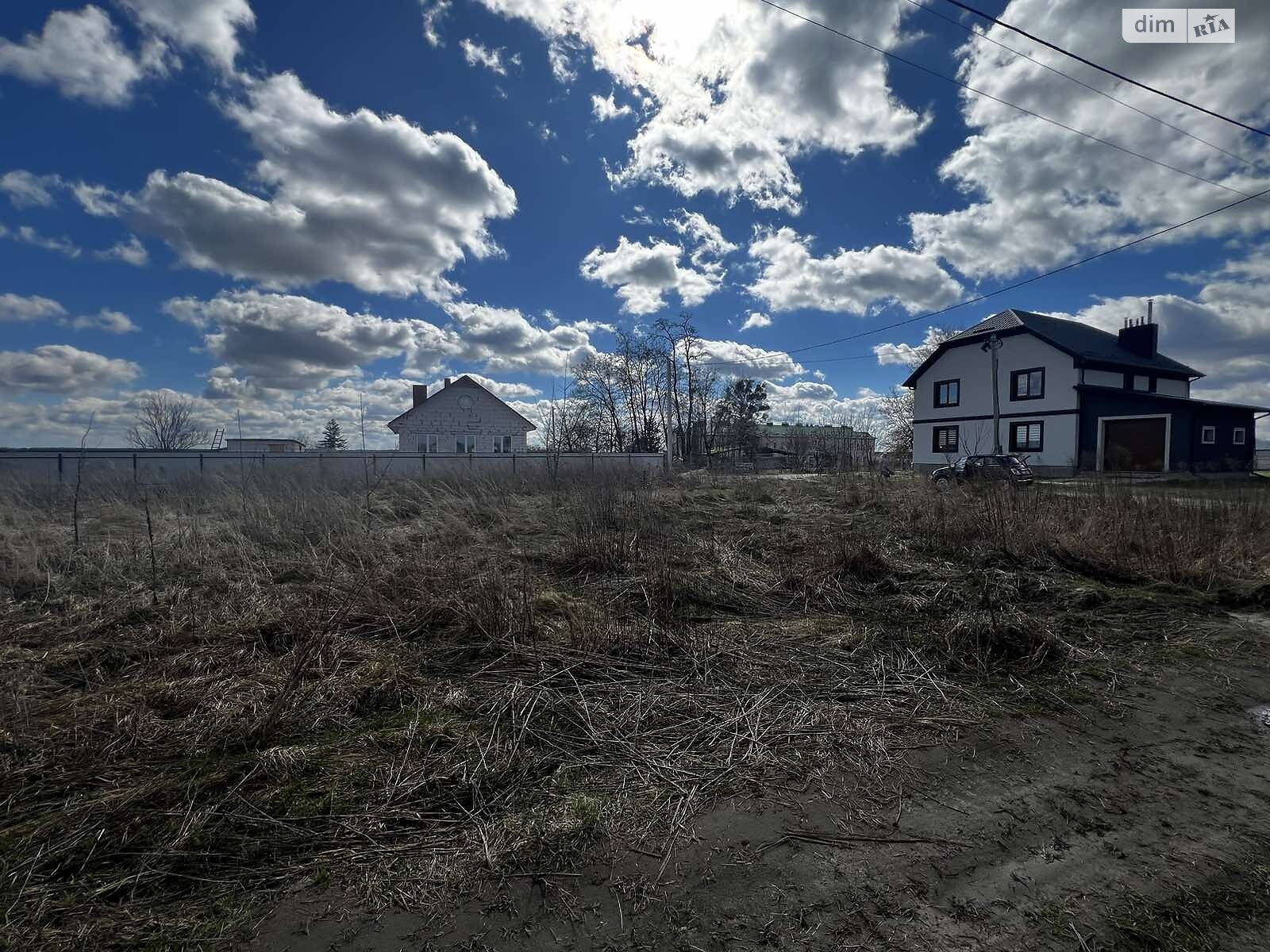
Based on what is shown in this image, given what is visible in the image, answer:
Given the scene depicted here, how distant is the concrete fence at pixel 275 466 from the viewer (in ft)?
45.0

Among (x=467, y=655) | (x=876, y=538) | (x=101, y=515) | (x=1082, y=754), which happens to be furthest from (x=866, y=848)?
(x=101, y=515)

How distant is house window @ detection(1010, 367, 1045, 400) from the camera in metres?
27.6

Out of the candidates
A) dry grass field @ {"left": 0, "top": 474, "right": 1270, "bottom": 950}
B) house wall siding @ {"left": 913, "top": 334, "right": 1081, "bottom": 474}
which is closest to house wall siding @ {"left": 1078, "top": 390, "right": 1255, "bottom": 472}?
house wall siding @ {"left": 913, "top": 334, "right": 1081, "bottom": 474}

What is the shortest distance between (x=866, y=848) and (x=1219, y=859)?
46.4 inches

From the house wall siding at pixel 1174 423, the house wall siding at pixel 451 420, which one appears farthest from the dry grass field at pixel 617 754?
the house wall siding at pixel 451 420

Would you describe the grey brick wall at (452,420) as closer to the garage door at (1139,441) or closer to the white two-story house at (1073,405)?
the white two-story house at (1073,405)

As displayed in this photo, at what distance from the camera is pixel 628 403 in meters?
44.1

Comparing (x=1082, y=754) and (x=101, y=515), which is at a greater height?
(x=101, y=515)

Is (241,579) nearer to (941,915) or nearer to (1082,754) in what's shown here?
(941,915)

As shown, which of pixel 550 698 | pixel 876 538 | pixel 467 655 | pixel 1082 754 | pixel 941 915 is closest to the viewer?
pixel 941 915

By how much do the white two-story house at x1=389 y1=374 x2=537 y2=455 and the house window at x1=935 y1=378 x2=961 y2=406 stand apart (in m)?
26.3

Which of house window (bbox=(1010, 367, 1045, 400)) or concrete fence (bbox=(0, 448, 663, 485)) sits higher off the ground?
house window (bbox=(1010, 367, 1045, 400))

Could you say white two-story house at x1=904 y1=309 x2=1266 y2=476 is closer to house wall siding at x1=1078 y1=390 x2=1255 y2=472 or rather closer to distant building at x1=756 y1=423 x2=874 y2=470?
house wall siding at x1=1078 y1=390 x2=1255 y2=472

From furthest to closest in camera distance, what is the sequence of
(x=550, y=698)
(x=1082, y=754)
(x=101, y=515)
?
(x=101, y=515)
(x=550, y=698)
(x=1082, y=754)
